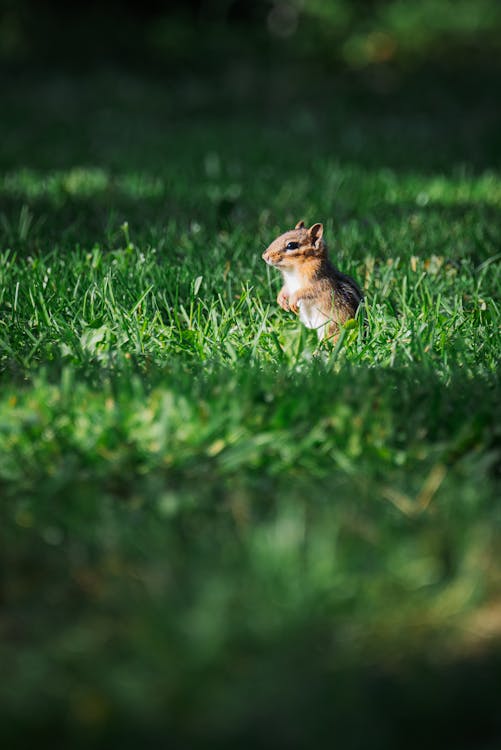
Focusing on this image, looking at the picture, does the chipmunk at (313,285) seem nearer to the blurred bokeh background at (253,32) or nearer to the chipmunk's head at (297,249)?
the chipmunk's head at (297,249)

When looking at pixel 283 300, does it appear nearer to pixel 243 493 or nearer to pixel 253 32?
pixel 243 493

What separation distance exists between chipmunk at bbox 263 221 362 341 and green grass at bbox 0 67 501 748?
11 cm

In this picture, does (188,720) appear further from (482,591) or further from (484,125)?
(484,125)

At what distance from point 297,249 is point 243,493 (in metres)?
1.55

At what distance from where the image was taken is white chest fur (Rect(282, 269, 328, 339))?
3687 mm

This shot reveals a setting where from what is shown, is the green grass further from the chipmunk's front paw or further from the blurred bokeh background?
the blurred bokeh background

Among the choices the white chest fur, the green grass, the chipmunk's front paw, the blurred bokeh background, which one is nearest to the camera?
the green grass

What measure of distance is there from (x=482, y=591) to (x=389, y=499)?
0.49 meters

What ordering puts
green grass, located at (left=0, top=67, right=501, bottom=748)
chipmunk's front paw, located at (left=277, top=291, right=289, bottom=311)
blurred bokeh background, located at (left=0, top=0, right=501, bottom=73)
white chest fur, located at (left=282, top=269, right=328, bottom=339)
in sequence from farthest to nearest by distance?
blurred bokeh background, located at (left=0, top=0, right=501, bottom=73) < chipmunk's front paw, located at (left=277, top=291, right=289, bottom=311) < white chest fur, located at (left=282, top=269, right=328, bottom=339) < green grass, located at (left=0, top=67, right=501, bottom=748)

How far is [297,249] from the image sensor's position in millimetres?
3779

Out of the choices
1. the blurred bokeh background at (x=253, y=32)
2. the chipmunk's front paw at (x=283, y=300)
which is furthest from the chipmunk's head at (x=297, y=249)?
the blurred bokeh background at (x=253, y=32)

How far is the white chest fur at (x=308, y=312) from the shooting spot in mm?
3687

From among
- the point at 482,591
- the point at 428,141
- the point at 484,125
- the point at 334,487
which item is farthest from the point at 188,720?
the point at 484,125

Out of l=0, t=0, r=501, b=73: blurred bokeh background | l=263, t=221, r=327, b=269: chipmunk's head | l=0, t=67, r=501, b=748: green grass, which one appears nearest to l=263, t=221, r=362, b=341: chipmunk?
l=263, t=221, r=327, b=269: chipmunk's head
